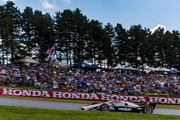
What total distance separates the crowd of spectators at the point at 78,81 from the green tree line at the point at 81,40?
721cm

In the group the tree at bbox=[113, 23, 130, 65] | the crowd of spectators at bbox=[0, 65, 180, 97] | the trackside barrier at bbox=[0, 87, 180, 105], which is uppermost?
the tree at bbox=[113, 23, 130, 65]

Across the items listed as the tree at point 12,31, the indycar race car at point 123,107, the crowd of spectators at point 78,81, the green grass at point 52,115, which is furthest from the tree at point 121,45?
the green grass at point 52,115

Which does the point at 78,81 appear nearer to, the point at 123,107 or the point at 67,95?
the point at 67,95

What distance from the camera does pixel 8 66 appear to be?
32125mm

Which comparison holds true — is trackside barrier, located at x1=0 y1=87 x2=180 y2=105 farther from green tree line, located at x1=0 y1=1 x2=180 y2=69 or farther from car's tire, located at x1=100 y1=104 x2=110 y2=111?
green tree line, located at x1=0 y1=1 x2=180 y2=69

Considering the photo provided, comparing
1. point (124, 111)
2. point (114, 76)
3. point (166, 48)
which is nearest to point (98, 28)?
point (114, 76)

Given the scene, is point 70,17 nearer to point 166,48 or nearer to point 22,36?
point 22,36

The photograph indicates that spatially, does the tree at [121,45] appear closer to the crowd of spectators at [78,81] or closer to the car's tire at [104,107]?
the crowd of spectators at [78,81]

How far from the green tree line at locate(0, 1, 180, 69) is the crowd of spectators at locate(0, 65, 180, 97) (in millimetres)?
7211

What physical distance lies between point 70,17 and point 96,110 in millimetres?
33525

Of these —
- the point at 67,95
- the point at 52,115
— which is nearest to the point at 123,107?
the point at 52,115

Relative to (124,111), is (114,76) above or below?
above

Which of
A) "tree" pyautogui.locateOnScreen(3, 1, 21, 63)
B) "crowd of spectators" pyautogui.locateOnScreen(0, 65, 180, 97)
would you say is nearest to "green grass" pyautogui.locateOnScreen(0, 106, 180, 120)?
"crowd of spectators" pyautogui.locateOnScreen(0, 65, 180, 97)

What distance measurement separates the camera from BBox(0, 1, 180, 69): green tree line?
3866cm
